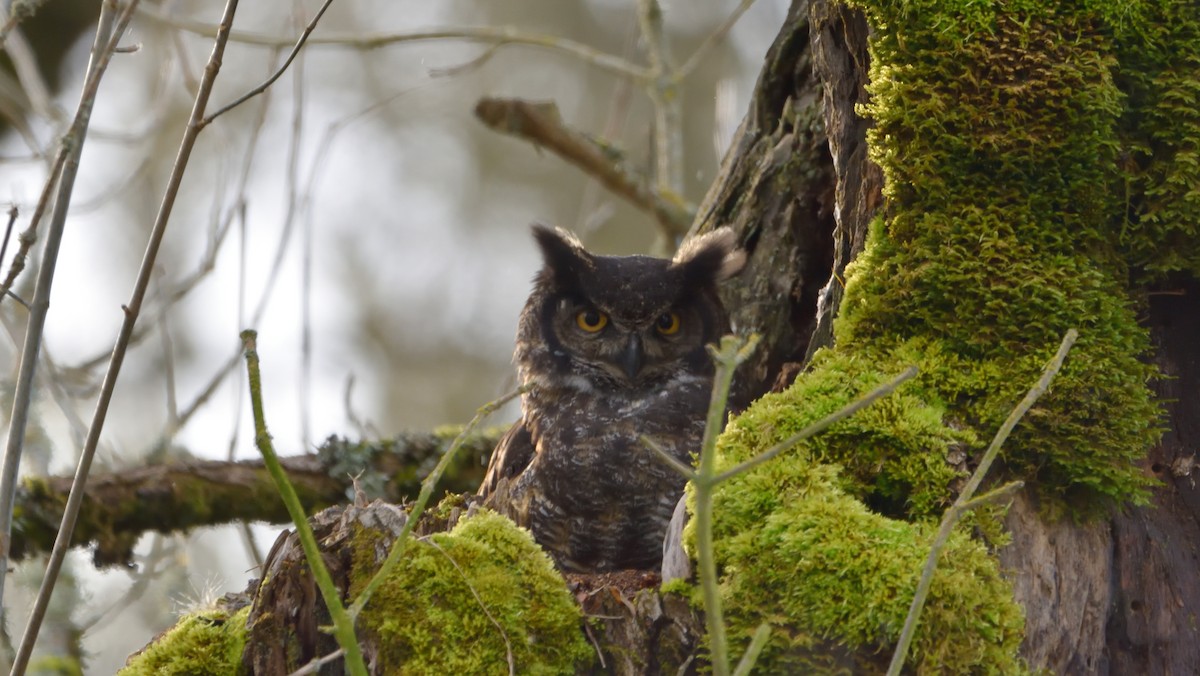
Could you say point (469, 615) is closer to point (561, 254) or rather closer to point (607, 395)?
point (607, 395)

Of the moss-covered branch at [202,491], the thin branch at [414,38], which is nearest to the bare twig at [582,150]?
the thin branch at [414,38]

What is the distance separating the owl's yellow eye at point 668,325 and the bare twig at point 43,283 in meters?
2.36

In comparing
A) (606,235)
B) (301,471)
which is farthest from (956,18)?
(606,235)

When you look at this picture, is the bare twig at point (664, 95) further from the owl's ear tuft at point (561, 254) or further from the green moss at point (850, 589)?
the green moss at point (850, 589)

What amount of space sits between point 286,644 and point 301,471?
2.02 m

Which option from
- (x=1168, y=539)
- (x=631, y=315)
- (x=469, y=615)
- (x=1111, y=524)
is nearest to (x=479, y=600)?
(x=469, y=615)

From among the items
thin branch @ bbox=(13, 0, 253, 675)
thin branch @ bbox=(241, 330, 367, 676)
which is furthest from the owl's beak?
thin branch @ bbox=(241, 330, 367, 676)

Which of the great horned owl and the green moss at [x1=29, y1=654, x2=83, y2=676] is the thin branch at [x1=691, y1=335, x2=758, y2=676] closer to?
the great horned owl

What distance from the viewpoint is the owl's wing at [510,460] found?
3.97 metres

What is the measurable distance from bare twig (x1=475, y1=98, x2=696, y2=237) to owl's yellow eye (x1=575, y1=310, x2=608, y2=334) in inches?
55.1

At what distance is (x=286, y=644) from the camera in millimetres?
2369

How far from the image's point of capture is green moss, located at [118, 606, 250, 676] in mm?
2502

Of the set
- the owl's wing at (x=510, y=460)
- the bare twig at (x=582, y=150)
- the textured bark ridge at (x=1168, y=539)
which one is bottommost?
the textured bark ridge at (x=1168, y=539)

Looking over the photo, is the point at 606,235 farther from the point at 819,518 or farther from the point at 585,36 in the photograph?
the point at 819,518
